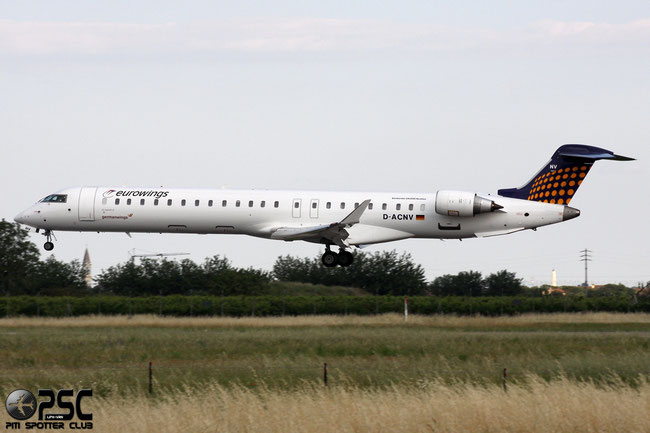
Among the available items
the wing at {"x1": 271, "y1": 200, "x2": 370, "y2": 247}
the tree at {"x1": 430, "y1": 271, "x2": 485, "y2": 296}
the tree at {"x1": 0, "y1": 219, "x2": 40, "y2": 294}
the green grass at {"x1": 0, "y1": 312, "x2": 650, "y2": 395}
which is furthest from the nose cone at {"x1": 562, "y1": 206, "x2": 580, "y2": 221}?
the tree at {"x1": 0, "y1": 219, "x2": 40, "y2": 294}

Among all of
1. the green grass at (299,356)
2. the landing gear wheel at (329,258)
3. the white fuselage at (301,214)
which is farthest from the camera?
the landing gear wheel at (329,258)

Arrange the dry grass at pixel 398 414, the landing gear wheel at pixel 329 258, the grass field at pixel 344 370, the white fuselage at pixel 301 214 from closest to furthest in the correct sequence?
the dry grass at pixel 398 414
the grass field at pixel 344 370
the white fuselage at pixel 301 214
the landing gear wheel at pixel 329 258

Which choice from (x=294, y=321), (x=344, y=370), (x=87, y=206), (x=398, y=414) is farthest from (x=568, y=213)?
(x=398, y=414)

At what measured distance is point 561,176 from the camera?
3869 cm

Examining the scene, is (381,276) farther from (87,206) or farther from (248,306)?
(87,206)

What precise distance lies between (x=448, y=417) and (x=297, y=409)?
274 cm

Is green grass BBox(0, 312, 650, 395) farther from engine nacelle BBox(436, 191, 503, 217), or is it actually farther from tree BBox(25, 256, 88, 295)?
tree BBox(25, 256, 88, 295)

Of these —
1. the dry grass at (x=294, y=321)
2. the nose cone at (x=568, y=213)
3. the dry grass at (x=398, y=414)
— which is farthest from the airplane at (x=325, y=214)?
the dry grass at (x=398, y=414)

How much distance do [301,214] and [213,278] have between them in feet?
76.0

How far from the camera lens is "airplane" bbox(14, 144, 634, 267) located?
36.9 m

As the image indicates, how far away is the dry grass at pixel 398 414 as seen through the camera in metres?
16.8

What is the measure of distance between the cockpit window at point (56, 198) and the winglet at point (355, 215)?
37.3 ft

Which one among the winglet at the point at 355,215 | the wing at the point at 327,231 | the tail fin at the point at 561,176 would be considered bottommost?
the wing at the point at 327,231

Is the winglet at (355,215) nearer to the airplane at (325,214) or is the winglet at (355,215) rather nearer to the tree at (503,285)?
the airplane at (325,214)
